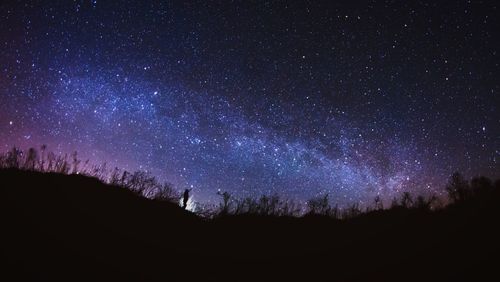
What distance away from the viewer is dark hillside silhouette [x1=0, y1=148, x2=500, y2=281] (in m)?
6.10

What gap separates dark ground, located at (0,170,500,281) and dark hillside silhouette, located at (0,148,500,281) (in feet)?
0.08

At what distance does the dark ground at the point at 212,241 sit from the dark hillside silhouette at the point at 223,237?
0.02 m

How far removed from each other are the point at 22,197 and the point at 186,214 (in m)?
4.51

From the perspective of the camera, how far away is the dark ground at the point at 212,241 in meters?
6.01

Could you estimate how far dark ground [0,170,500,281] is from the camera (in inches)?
237

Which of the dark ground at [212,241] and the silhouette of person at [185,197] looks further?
the silhouette of person at [185,197]

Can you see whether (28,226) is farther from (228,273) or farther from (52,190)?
(228,273)

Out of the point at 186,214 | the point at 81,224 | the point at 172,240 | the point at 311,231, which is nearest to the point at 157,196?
the point at 186,214

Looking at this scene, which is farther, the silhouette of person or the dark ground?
the silhouette of person

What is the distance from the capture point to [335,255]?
26.5 feet

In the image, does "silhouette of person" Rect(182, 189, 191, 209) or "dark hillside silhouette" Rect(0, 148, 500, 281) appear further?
"silhouette of person" Rect(182, 189, 191, 209)

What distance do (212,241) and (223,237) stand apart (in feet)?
1.23

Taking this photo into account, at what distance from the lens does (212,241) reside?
A: 32.2 feet

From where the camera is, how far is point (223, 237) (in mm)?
10047
